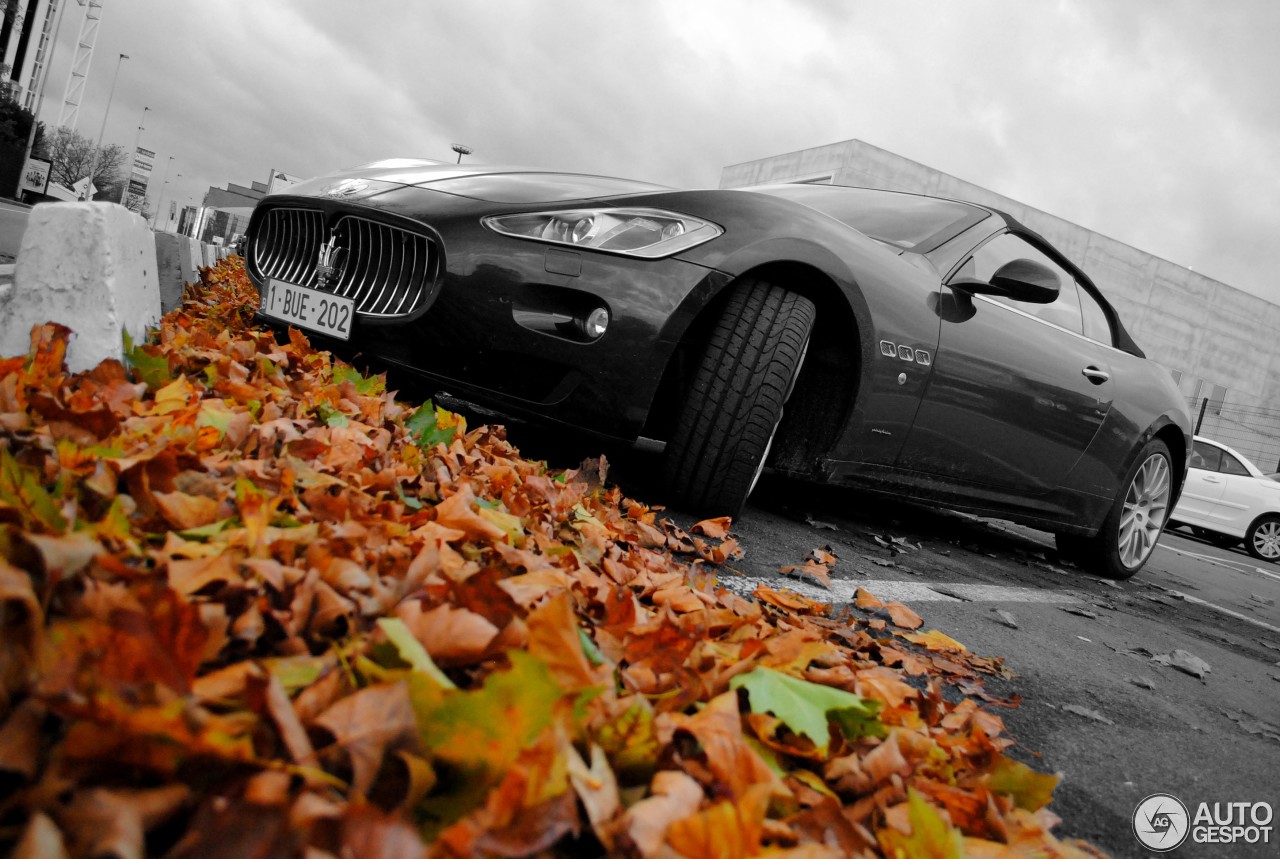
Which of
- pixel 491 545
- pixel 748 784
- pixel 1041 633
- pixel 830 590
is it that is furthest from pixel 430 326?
pixel 1041 633

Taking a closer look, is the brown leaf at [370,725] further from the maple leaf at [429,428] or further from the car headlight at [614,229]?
the car headlight at [614,229]

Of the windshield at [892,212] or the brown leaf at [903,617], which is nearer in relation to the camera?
the brown leaf at [903,617]

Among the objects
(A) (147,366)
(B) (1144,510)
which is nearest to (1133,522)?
(B) (1144,510)

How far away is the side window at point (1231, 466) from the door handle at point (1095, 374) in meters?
10.5

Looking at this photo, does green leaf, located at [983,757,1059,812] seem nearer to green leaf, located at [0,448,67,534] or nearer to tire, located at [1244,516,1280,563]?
green leaf, located at [0,448,67,534]

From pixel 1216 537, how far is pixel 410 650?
1517cm

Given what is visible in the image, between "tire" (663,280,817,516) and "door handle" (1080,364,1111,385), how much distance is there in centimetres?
187

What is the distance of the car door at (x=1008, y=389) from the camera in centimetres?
302

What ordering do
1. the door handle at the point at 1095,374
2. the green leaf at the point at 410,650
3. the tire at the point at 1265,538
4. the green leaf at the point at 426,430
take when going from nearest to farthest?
the green leaf at the point at 410,650, the green leaf at the point at 426,430, the door handle at the point at 1095,374, the tire at the point at 1265,538

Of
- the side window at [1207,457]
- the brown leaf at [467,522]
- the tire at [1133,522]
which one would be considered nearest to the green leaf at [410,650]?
the brown leaf at [467,522]

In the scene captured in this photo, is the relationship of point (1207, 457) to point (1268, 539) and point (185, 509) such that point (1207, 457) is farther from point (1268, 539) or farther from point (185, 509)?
point (185, 509)

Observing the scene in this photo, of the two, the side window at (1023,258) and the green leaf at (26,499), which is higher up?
the side window at (1023,258)

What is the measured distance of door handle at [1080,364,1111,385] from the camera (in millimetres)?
3672

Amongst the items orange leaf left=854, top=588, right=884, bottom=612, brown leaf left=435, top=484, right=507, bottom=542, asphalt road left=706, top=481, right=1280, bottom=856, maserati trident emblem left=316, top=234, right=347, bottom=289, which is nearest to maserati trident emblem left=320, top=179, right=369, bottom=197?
maserati trident emblem left=316, top=234, right=347, bottom=289
